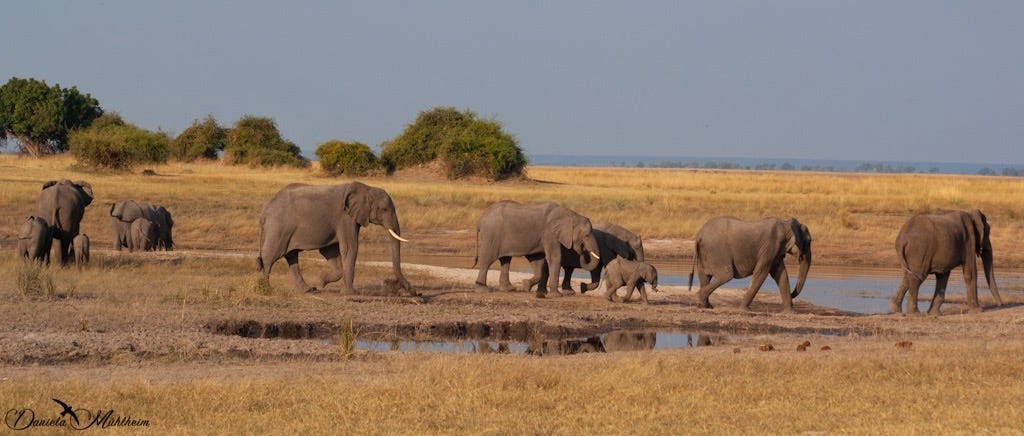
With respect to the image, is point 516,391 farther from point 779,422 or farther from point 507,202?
point 507,202

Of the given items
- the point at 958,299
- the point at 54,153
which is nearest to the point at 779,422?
the point at 958,299

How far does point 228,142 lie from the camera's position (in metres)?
68.8

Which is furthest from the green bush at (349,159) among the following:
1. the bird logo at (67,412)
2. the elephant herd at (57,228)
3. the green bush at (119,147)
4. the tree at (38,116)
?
the bird logo at (67,412)

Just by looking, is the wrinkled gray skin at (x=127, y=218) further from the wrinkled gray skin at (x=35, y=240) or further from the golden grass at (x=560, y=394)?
the golden grass at (x=560, y=394)

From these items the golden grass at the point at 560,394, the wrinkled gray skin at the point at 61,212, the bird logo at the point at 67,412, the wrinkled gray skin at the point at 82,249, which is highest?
the wrinkled gray skin at the point at 61,212

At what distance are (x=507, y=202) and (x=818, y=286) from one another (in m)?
7.03

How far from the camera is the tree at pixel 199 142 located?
6769cm

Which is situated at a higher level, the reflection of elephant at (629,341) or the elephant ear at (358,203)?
the elephant ear at (358,203)

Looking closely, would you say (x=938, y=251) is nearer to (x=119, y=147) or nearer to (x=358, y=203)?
(x=358, y=203)

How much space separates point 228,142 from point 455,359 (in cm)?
5814

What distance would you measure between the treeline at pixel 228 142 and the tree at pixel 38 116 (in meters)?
0.05

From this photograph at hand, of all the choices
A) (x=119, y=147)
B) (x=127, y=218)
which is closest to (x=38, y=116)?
(x=119, y=147)

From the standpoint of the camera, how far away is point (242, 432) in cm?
933

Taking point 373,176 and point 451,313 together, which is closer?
point 451,313
